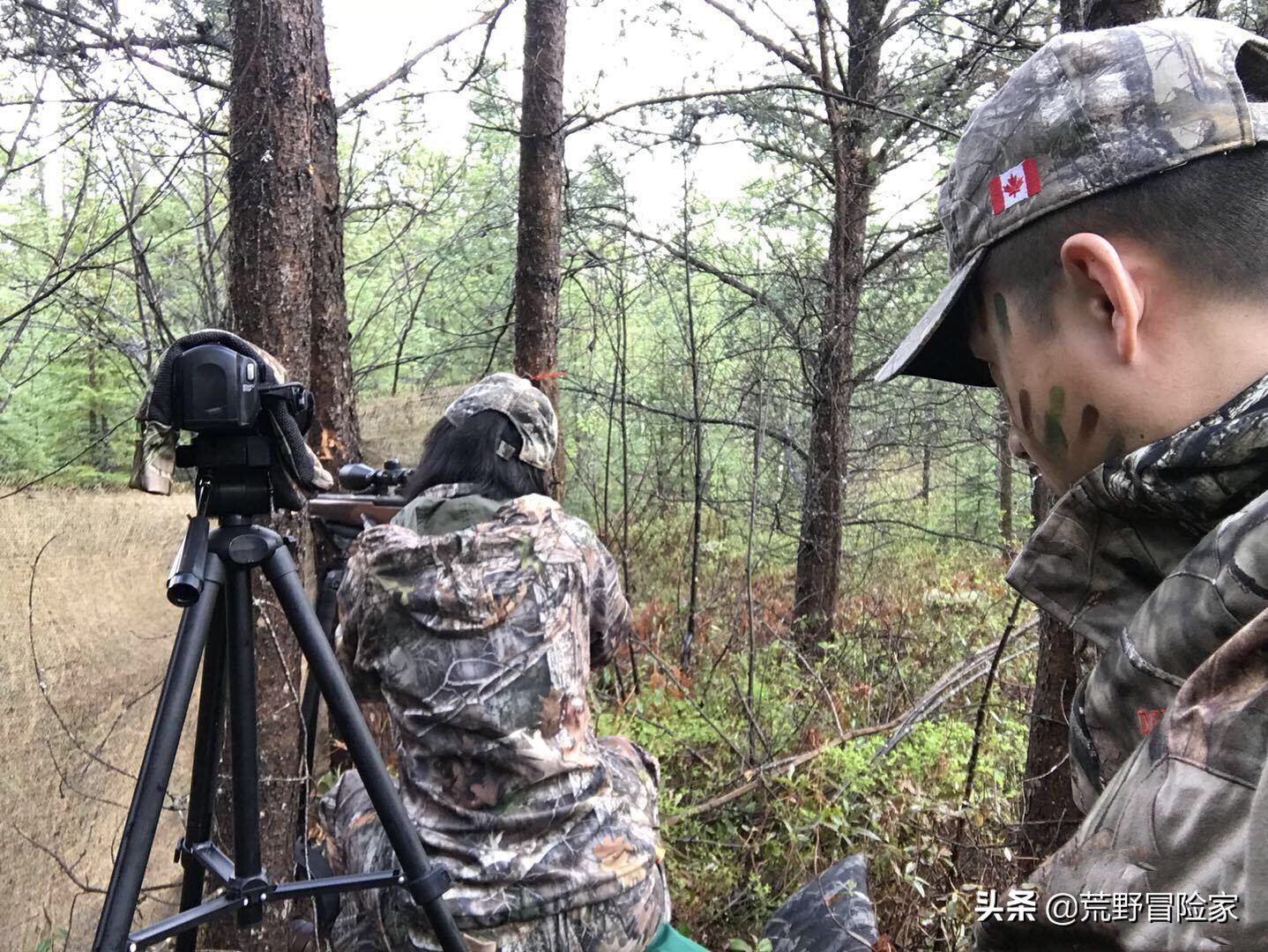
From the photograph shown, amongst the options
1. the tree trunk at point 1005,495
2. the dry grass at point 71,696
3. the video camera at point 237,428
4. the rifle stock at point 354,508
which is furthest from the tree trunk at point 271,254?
the tree trunk at point 1005,495

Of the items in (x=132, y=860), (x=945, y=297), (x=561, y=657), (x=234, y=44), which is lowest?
(x=132, y=860)

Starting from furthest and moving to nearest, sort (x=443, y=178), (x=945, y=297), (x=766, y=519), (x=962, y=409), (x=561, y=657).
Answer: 1. (x=962, y=409)
2. (x=766, y=519)
3. (x=443, y=178)
4. (x=561, y=657)
5. (x=945, y=297)

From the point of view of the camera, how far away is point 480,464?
271cm

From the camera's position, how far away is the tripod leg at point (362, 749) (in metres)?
1.87

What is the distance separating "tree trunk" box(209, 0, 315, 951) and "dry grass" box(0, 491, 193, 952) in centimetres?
56

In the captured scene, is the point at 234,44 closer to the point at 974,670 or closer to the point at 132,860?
the point at 132,860

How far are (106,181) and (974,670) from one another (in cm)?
460

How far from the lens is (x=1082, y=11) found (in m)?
2.49

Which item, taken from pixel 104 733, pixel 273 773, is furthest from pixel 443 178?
pixel 273 773

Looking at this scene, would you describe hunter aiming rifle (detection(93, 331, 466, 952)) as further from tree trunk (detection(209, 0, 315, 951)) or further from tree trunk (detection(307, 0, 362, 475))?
tree trunk (detection(307, 0, 362, 475))

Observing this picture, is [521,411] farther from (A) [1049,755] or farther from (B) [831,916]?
(A) [1049,755]

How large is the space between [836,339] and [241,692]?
5614 millimetres

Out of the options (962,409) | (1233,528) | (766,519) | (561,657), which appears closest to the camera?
(1233,528)

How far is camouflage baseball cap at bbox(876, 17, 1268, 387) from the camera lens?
89 cm
